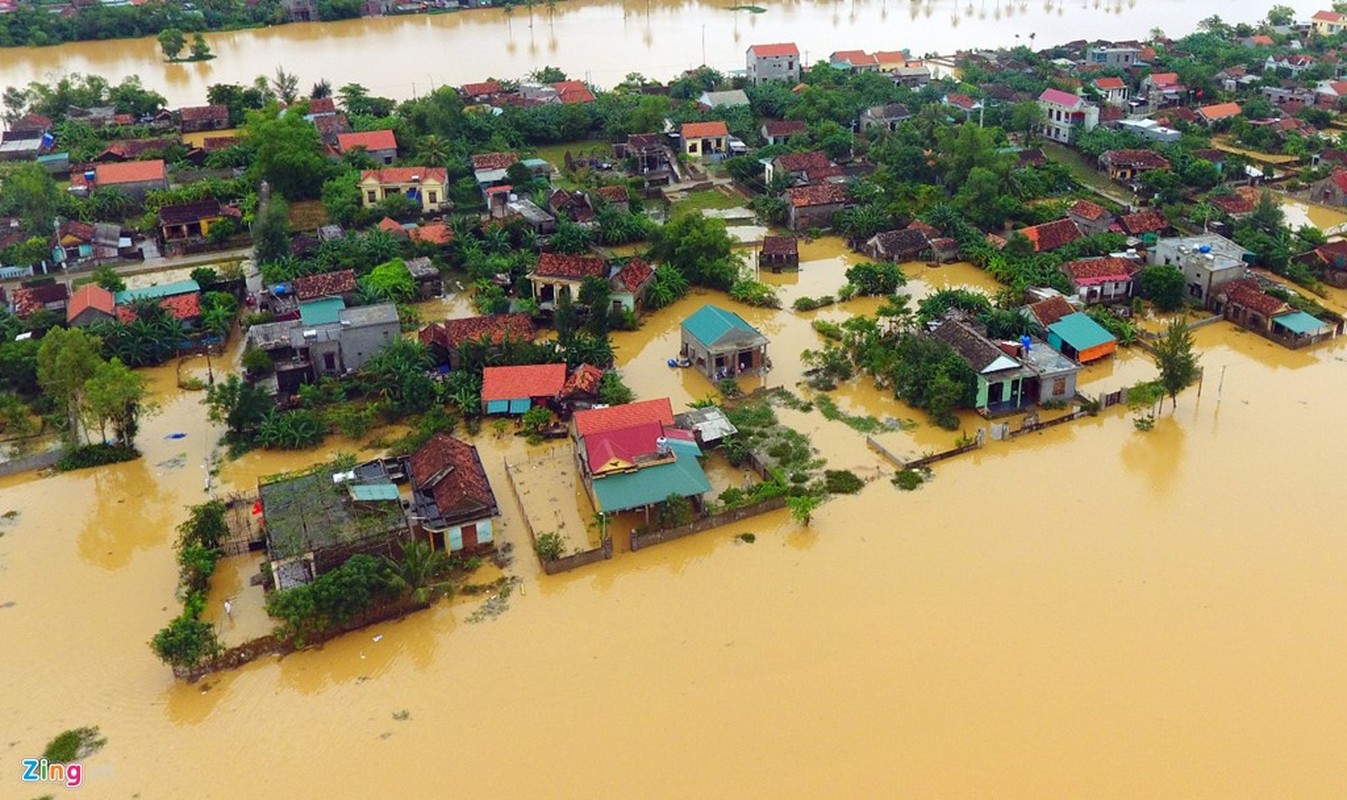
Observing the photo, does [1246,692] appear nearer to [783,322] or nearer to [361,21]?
[783,322]

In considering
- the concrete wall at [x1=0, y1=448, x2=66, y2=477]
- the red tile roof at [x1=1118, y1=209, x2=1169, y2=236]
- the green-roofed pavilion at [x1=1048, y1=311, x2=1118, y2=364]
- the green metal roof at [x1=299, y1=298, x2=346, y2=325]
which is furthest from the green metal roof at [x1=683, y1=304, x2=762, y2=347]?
the red tile roof at [x1=1118, y1=209, x2=1169, y2=236]

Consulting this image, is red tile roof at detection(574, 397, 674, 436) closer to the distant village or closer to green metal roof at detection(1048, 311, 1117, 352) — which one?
the distant village

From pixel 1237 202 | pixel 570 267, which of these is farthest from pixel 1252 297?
pixel 570 267

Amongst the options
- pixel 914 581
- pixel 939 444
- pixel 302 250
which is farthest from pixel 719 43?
pixel 914 581

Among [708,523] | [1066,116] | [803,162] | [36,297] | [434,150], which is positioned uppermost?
[1066,116]

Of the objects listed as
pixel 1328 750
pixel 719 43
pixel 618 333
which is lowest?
pixel 1328 750

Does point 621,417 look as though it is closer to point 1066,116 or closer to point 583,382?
point 583,382

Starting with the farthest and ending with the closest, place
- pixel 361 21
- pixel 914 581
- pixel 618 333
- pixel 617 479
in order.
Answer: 1. pixel 361 21
2. pixel 618 333
3. pixel 617 479
4. pixel 914 581
